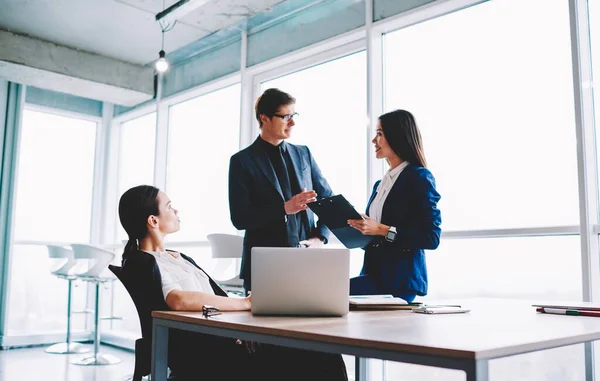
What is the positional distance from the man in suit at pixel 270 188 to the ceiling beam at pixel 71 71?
3432 mm

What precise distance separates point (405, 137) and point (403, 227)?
39 centimetres

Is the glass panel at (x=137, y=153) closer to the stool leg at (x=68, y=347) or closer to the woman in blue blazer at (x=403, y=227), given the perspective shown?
the stool leg at (x=68, y=347)

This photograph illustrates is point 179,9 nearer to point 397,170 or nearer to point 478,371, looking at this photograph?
point 397,170

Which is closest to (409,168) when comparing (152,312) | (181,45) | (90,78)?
(152,312)

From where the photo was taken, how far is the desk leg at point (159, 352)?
1498mm

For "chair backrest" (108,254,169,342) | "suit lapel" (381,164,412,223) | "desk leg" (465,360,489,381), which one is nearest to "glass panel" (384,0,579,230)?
"suit lapel" (381,164,412,223)

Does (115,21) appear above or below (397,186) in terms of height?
above

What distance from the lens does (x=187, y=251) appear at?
5488mm

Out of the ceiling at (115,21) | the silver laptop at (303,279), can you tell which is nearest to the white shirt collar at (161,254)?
the silver laptop at (303,279)

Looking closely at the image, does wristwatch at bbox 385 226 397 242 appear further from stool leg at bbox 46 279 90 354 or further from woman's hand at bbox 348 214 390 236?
stool leg at bbox 46 279 90 354

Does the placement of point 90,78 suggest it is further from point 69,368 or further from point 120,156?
point 69,368

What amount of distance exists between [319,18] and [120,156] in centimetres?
340

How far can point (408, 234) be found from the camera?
210 centimetres

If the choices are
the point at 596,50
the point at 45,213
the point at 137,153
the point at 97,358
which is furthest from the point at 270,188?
the point at 45,213
